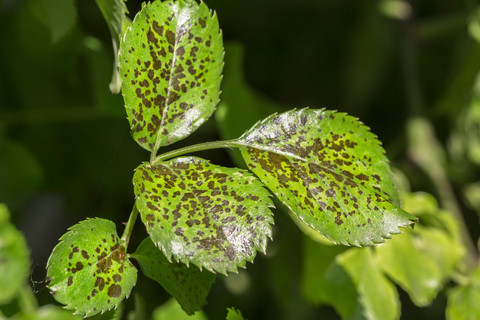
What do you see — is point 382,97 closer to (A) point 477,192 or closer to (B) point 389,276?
(A) point 477,192

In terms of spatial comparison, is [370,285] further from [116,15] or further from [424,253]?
[116,15]

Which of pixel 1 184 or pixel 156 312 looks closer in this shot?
pixel 156 312

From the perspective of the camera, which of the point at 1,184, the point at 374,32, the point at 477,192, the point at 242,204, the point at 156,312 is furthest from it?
the point at 374,32

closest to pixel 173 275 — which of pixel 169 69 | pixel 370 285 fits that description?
pixel 169 69

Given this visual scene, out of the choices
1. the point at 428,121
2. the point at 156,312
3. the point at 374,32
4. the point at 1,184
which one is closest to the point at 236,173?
the point at 156,312

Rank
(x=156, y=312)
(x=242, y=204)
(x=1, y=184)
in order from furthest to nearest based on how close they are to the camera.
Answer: (x=1, y=184)
(x=156, y=312)
(x=242, y=204)

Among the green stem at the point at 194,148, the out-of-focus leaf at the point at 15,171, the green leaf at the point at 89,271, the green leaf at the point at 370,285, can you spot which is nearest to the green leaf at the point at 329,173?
the green stem at the point at 194,148

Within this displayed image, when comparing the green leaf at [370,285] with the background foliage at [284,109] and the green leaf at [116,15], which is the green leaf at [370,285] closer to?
the background foliage at [284,109]
